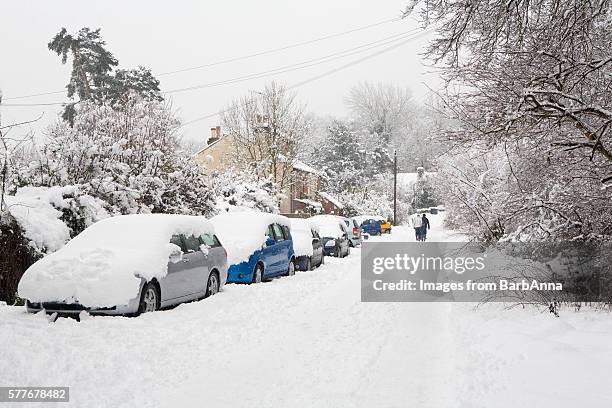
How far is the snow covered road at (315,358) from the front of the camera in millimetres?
5652

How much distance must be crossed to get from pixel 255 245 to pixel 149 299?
523 cm

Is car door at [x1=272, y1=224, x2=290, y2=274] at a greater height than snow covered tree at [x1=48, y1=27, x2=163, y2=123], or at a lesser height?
lesser

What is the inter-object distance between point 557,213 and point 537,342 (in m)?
3.07

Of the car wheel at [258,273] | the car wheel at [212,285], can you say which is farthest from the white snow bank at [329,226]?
the car wheel at [212,285]

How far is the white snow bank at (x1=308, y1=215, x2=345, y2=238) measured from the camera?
24875 millimetres

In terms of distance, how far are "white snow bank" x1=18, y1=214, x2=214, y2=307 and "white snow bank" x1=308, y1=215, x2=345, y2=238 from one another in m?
14.0

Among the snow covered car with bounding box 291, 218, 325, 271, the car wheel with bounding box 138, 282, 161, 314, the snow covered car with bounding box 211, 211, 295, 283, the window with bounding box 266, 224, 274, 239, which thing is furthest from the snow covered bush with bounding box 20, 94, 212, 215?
the car wheel with bounding box 138, 282, 161, 314

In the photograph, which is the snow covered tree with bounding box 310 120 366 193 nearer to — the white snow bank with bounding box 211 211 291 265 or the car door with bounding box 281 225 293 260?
the car door with bounding box 281 225 293 260

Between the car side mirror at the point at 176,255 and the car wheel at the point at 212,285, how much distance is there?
145 centimetres

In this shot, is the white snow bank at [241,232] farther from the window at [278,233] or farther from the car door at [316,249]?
the car door at [316,249]

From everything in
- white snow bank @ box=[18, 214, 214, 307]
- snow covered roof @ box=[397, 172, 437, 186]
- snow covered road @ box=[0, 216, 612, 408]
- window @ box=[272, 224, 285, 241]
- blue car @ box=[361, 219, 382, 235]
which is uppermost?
snow covered roof @ box=[397, 172, 437, 186]

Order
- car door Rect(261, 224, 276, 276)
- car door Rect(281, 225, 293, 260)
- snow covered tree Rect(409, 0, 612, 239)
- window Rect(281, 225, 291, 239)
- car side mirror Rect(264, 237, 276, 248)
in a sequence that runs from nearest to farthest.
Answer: snow covered tree Rect(409, 0, 612, 239)
car door Rect(261, 224, 276, 276)
car side mirror Rect(264, 237, 276, 248)
car door Rect(281, 225, 293, 260)
window Rect(281, 225, 291, 239)

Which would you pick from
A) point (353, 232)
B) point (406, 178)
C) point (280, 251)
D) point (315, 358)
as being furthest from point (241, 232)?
point (406, 178)

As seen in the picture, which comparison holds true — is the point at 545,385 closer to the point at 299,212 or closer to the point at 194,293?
the point at 194,293
